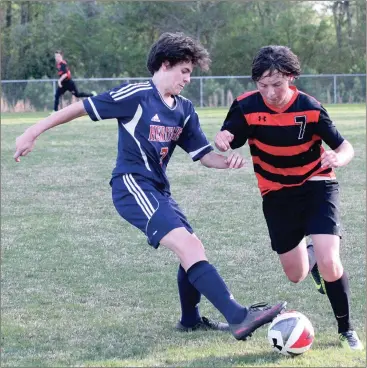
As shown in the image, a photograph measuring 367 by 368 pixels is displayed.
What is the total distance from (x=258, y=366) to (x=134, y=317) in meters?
1.14

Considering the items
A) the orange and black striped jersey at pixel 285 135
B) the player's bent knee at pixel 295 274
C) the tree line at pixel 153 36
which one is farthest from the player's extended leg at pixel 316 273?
the tree line at pixel 153 36

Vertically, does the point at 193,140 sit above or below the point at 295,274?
above

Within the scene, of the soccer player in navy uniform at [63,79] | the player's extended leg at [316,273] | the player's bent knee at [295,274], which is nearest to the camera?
the player's bent knee at [295,274]

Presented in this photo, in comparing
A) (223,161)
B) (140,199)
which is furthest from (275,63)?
(140,199)

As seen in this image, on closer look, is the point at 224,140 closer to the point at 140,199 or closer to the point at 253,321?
the point at 140,199

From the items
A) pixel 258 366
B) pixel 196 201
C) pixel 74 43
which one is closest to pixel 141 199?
pixel 258 366

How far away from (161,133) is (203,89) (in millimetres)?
26721

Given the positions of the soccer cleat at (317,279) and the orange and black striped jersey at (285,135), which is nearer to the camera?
the orange and black striped jersey at (285,135)

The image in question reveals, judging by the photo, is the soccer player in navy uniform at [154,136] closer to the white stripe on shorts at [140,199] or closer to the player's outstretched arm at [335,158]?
the white stripe on shorts at [140,199]

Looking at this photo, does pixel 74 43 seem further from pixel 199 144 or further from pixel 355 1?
pixel 199 144

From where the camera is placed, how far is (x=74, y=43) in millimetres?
38531

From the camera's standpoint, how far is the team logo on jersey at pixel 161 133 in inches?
177

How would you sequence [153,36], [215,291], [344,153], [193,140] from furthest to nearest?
[153,36] → [193,140] → [344,153] → [215,291]

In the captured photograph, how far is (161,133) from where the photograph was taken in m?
4.52
